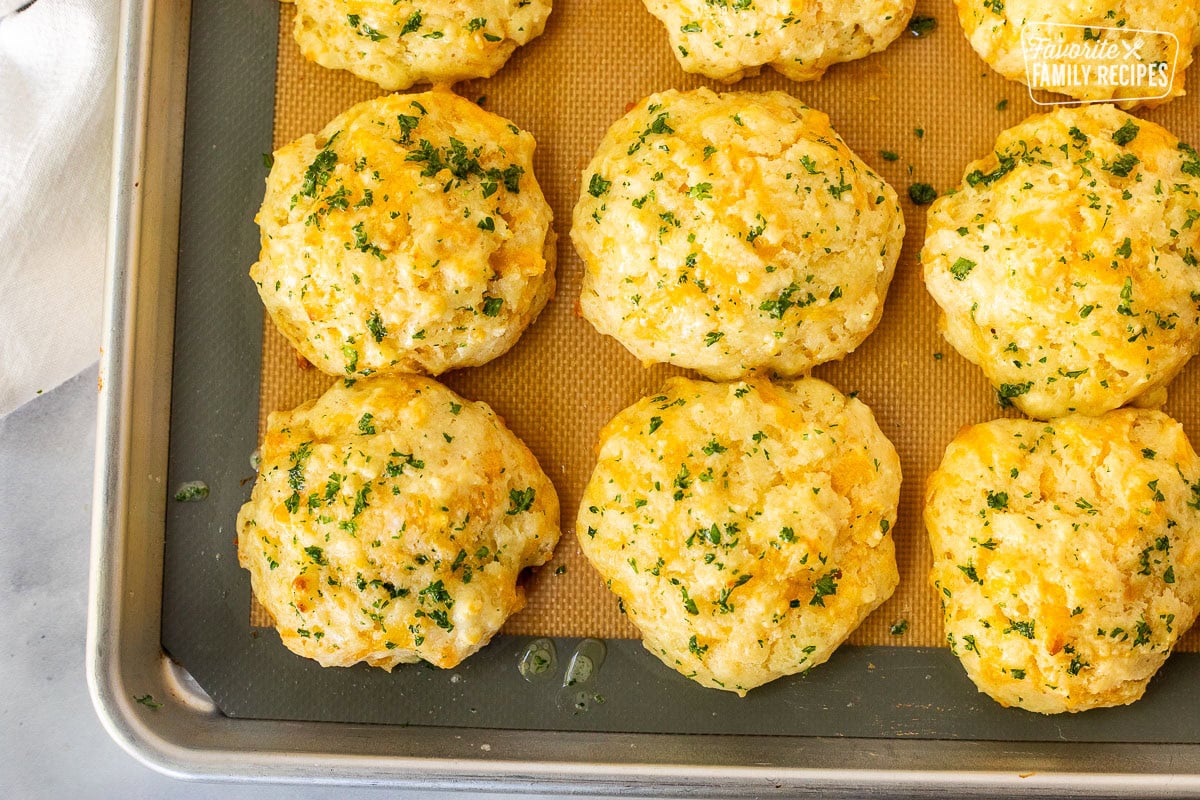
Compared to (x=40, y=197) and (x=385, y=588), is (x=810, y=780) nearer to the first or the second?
(x=385, y=588)

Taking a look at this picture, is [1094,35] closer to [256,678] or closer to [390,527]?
[390,527]

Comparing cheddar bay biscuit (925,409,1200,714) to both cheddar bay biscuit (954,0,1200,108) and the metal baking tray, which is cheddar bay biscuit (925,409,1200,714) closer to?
the metal baking tray

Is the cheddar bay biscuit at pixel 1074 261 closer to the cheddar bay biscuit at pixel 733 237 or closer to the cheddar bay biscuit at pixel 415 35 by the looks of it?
the cheddar bay biscuit at pixel 733 237

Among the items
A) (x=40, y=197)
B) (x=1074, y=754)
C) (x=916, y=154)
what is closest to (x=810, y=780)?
(x=1074, y=754)

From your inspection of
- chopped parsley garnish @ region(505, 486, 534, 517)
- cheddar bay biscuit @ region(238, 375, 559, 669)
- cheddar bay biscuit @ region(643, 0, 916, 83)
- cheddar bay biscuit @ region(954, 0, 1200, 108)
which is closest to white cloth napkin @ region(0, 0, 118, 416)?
cheddar bay biscuit @ region(238, 375, 559, 669)

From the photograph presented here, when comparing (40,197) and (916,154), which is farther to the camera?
(40,197)
